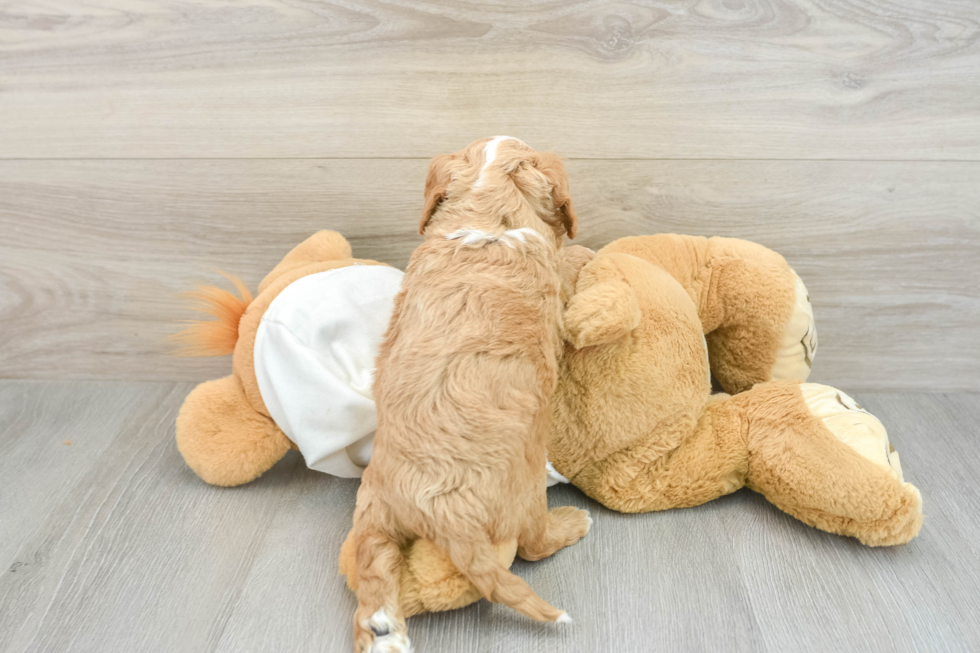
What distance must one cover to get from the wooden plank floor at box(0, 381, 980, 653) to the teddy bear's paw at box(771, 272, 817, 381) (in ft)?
0.58

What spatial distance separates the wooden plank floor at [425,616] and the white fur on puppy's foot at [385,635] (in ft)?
0.17

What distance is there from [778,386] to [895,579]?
233mm

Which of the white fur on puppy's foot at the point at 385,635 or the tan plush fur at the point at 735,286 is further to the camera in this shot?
the tan plush fur at the point at 735,286

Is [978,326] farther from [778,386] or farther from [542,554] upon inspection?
[542,554]

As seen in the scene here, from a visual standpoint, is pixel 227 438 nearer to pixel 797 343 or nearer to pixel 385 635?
→ pixel 385 635

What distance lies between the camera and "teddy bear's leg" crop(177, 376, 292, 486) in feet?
2.76

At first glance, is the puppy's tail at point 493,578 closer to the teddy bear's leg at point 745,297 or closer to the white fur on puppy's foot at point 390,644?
the white fur on puppy's foot at point 390,644

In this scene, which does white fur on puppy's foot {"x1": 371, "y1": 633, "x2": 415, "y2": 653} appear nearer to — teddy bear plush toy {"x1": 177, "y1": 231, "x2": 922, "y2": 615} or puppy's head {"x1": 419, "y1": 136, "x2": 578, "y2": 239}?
teddy bear plush toy {"x1": 177, "y1": 231, "x2": 922, "y2": 615}

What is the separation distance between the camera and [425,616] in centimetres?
68

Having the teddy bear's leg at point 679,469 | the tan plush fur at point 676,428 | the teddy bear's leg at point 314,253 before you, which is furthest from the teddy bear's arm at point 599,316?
the teddy bear's leg at point 314,253

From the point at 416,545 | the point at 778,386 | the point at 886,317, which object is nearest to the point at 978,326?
the point at 886,317

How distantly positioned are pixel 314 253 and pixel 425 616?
0.50 m

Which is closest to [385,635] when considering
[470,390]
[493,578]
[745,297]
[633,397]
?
[493,578]

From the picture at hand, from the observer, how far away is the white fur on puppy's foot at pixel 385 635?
0.60 m
